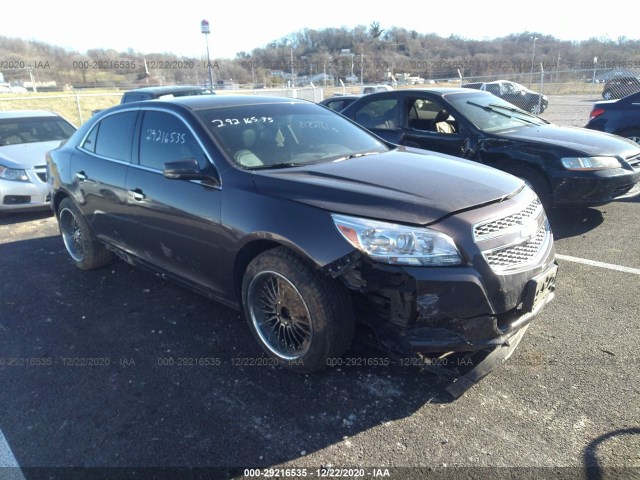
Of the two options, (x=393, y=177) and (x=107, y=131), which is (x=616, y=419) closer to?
(x=393, y=177)

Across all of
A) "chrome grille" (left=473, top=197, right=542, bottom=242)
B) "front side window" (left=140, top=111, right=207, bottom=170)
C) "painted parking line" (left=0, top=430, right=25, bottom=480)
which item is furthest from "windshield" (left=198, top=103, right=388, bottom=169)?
"painted parking line" (left=0, top=430, right=25, bottom=480)

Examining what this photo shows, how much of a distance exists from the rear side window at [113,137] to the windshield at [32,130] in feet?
14.1

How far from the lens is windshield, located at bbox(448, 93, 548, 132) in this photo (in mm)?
5891

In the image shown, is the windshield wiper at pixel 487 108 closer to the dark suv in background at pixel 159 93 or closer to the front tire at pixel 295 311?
the front tire at pixel 295 311

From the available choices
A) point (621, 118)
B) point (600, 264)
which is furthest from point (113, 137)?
point (621, 118)

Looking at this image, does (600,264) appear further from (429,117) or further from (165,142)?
(165,142)

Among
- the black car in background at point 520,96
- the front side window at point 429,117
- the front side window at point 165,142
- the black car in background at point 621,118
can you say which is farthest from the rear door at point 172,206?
the black car in background at point 520,96

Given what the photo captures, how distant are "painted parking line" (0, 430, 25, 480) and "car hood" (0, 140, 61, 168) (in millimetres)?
5760

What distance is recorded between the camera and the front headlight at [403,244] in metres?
2.44

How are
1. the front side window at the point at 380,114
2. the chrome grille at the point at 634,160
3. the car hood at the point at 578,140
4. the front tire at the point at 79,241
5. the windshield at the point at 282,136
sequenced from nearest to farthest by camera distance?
the windshield at the point at 282,136, the front tire at the point at 79,241, the car hood at the point at 578,140, the chrome grille at the point at 634,160, the front side window at the point at 380,114

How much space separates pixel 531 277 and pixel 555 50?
2862 inches

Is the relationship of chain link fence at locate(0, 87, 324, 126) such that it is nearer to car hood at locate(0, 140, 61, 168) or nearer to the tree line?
car hood at locate(0, 140, 61, 168)

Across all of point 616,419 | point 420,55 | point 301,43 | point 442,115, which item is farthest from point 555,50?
point 616,419

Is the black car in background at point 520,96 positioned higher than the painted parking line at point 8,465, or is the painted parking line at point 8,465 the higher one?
the black car in background at point 520,96
